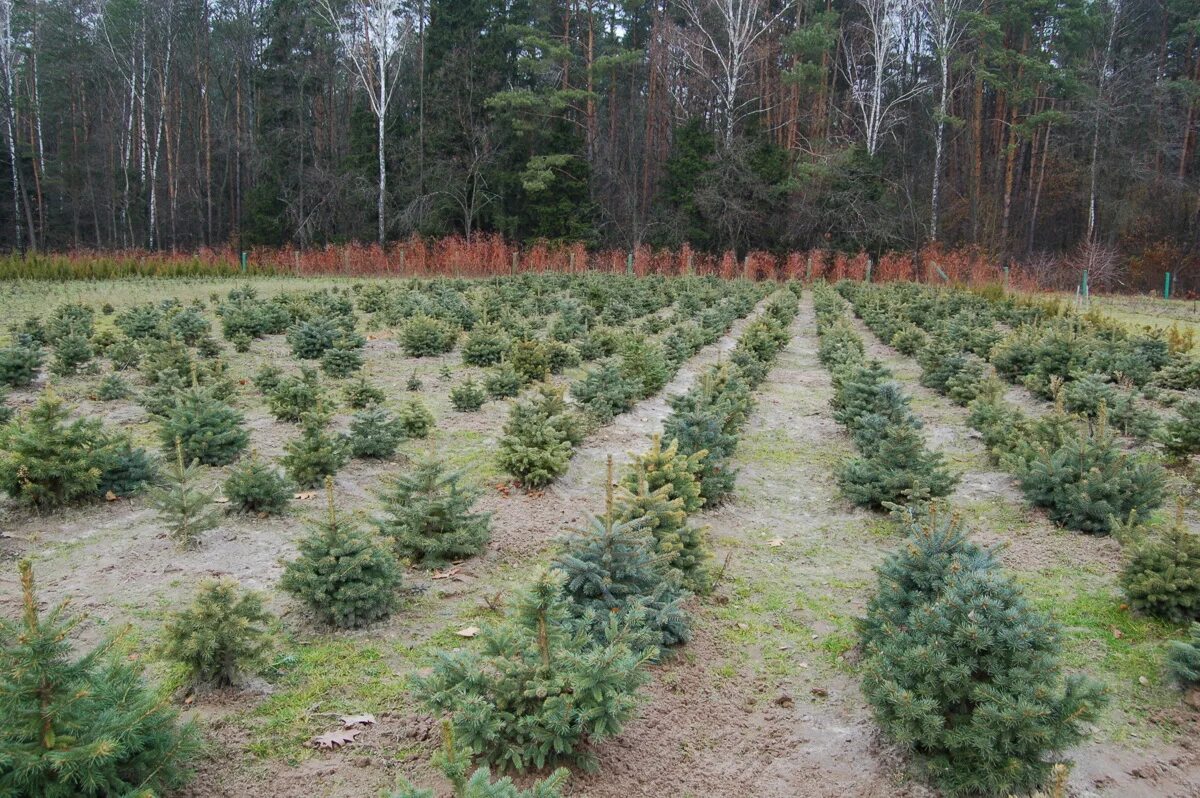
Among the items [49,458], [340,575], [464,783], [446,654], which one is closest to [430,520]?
[340,575]

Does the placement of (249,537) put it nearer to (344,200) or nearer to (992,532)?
(992,532)

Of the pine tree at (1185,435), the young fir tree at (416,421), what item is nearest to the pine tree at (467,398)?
the young fir tree at (416,421)

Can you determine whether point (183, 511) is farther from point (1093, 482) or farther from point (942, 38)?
point (942, 38)

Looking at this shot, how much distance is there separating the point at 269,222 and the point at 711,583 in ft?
136

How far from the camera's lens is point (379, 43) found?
1359 inches

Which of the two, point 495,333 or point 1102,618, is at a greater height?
point 495,333

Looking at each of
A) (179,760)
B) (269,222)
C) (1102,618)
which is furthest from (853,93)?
(179,760)

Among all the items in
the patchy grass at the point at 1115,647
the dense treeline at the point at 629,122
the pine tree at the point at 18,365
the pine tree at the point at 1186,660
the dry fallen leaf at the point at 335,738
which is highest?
the dense treeline at the point at 629,122

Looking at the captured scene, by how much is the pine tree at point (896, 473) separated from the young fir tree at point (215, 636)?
4525 mm

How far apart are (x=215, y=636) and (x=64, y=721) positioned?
118 cm

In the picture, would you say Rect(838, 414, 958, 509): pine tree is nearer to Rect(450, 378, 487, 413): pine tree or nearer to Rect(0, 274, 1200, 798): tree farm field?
Rect(0, 274, 1200, 798): tree farm field

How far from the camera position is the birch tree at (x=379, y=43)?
113 ft

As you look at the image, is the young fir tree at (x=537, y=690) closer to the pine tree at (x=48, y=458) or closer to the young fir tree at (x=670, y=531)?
the young fir tree at (x=670, y=531)

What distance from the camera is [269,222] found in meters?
41.5
